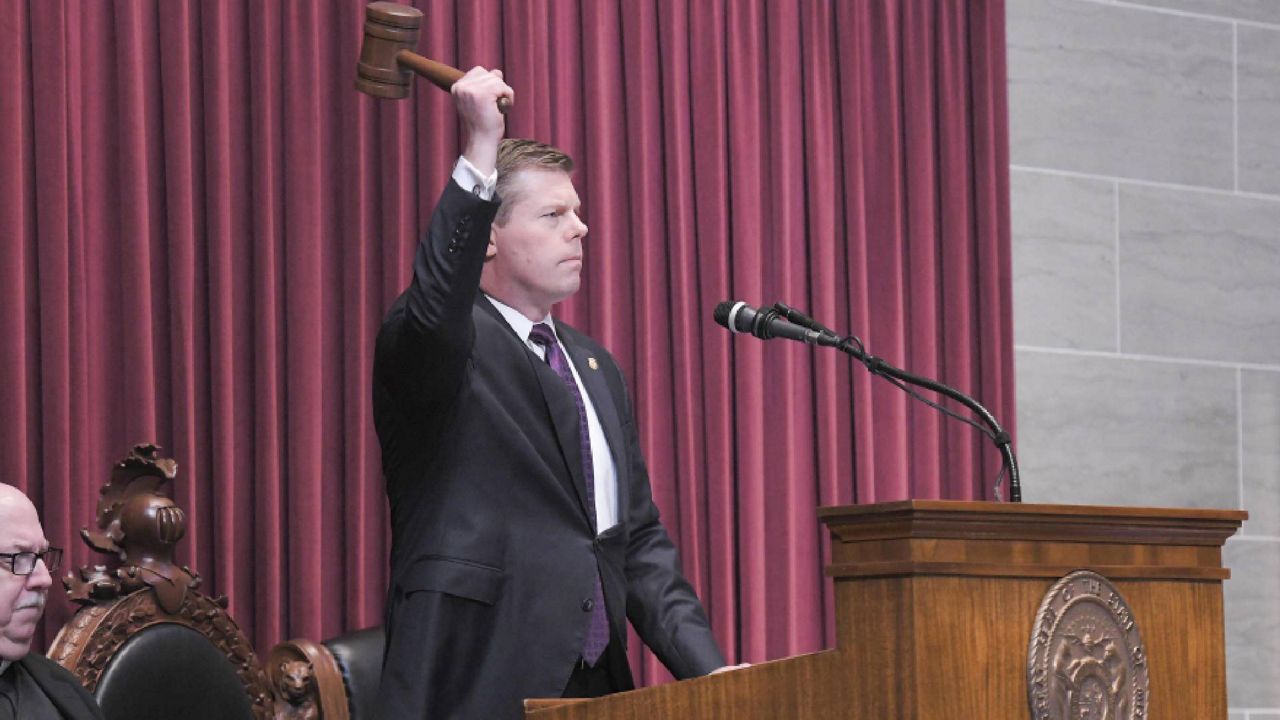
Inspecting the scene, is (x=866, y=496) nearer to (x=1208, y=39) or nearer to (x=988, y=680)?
(x=1208, y=39)

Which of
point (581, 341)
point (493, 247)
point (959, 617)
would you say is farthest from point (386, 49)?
point (959, 617)

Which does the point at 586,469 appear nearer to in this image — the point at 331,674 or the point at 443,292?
the point at 443,292

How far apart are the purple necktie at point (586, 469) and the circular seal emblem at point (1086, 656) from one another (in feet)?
2.77

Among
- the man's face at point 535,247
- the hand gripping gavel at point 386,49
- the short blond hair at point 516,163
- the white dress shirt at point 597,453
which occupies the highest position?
the hand gripping gavel at point 386,49

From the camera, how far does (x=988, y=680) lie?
6.28ft

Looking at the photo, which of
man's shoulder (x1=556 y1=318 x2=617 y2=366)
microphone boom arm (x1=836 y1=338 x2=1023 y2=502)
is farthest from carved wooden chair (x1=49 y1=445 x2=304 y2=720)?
microphone boom arm (x1=836 y1=338 x2=1023 y2=502)

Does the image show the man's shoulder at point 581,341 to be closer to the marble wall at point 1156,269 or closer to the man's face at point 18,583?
the man's face at point 18,583

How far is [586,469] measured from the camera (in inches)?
109

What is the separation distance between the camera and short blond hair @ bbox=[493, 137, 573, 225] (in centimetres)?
290

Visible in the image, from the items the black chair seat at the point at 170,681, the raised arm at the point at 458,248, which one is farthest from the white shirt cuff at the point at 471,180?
the black chair seat at the point at 170,681

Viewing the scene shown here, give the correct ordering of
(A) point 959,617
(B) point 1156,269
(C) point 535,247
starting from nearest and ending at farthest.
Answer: (A) point 959,617 < (C) point 535,247 < (B) point 1156,269

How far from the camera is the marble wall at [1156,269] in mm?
4957

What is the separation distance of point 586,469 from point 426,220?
135 cm

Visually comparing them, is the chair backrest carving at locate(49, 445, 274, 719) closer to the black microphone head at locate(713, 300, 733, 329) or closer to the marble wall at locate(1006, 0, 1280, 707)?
the black microphone head at locate(713, 300, 733, 329)
